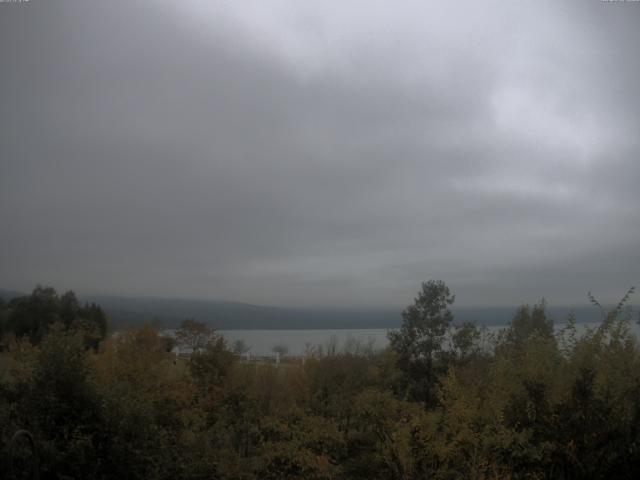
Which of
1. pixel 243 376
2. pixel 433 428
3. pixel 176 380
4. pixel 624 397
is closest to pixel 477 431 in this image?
pixel 433 428

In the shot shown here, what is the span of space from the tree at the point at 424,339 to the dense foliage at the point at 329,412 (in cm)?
25

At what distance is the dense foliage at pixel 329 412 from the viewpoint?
8828 millimetres

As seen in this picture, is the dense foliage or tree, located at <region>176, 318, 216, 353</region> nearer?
the dense foliage

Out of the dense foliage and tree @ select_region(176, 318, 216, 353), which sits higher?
tree @ select_region(176, 318, 216, 353)

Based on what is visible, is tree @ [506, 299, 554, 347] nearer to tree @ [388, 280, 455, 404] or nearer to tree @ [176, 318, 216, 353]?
tree @ [388, 280, 455, 404]

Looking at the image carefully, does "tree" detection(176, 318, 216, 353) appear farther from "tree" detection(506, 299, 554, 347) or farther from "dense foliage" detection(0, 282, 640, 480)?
"tree" detection(506, 299, 554, 347)

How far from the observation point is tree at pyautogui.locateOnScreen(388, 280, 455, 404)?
1500cm

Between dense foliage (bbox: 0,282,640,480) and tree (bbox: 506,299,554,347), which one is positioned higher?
tree (bbox: 506,299,554,347)

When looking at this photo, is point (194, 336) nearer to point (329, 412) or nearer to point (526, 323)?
point (329, 412)

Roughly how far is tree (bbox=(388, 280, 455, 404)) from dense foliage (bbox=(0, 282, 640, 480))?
9.9 inches

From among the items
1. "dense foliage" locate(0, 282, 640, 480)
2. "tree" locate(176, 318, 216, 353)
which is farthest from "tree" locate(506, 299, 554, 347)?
"tree" locate(176, 318, 216, 353)

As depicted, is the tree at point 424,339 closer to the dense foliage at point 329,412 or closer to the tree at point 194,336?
the dense foliage at point 329,412

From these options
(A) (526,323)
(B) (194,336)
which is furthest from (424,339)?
(B) (194,336)

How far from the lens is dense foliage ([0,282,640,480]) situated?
8828mm
